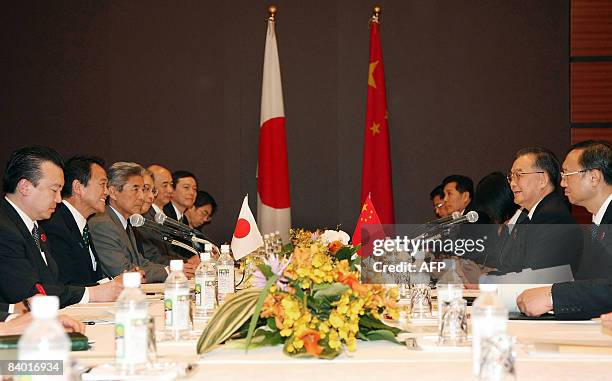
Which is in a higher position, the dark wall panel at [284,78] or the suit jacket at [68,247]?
the dark wall panel at [284,78]

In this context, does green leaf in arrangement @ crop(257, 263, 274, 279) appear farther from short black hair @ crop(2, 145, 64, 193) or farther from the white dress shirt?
the white dress shirt

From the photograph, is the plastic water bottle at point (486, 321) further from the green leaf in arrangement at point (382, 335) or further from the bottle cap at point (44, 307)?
the bottle cap at point (44, 307)

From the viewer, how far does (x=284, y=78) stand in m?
7.51

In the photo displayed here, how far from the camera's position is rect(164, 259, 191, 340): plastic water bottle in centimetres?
238

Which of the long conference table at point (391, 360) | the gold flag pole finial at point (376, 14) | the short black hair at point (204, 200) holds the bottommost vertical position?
the long conference table at point (391, 360)

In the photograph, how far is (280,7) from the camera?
7484 millimetres

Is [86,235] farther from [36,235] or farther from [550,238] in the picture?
[550,238]

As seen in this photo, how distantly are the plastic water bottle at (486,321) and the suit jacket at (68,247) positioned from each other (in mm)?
2922

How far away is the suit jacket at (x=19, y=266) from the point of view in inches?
130

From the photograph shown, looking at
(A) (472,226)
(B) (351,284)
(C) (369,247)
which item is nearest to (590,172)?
(C) (369,247)

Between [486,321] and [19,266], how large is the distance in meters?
2.25

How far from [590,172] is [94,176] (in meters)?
2.54

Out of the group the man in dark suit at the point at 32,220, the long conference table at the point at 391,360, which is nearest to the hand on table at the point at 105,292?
the man in dark suit at the point at 32,220

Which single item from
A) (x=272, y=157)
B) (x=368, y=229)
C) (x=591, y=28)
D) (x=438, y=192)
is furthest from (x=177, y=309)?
(x=591, y=28)
